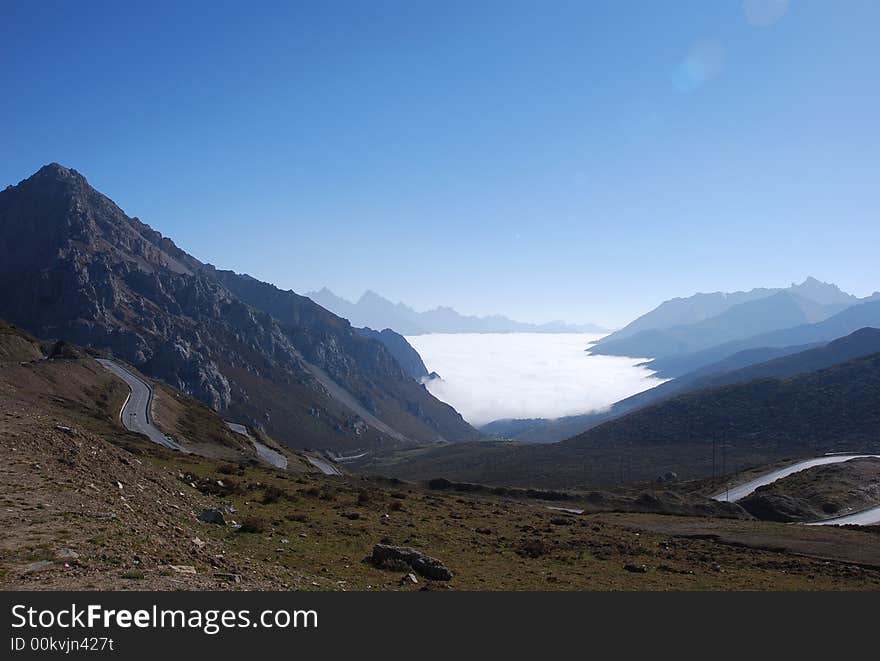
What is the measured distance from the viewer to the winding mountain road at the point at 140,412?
223 ft

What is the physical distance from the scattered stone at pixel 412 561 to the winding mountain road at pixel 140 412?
43.9m

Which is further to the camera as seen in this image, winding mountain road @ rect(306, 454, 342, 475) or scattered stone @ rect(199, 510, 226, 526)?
winding mountain road @ rect(306, 454, 342, 475)

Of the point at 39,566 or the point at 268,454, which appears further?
the point at 268,454

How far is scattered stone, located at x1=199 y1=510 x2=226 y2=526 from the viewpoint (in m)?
20.0

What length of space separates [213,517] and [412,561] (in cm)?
794

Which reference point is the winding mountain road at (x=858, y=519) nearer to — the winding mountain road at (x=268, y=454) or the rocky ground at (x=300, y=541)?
the rocky ground at (x=300, y=541)

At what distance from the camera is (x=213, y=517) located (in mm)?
20141

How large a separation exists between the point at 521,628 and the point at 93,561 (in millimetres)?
9758

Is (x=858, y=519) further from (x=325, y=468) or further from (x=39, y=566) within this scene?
(x=325, y=468)

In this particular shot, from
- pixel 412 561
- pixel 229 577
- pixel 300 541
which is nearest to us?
pixel 229 577

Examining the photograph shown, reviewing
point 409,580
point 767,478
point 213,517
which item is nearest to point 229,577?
point 409,580

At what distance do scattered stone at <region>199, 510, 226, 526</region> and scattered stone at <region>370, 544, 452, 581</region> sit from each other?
19.9 ft

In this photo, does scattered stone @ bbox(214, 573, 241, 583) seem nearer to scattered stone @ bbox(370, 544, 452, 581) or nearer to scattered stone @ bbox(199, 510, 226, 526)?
scattered stone @ bbox(370, 544, 452, 581)

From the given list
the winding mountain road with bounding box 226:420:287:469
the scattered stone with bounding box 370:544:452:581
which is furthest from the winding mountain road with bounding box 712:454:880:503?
the winding mountain road with bounding box 226:420:287:469
